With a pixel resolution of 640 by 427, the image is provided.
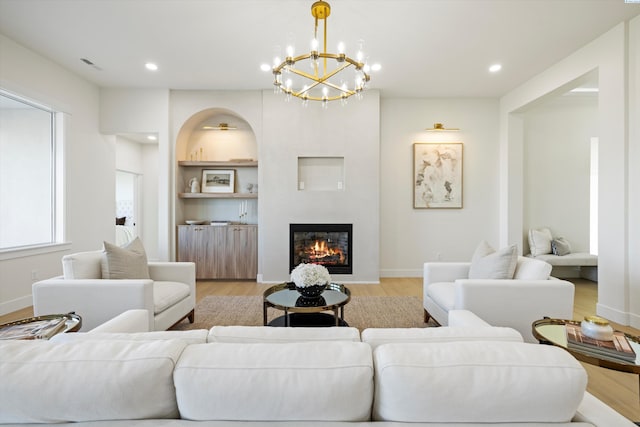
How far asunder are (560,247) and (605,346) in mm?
4130

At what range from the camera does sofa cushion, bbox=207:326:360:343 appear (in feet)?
3.47

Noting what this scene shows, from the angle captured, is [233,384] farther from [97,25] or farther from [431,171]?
[431,171]

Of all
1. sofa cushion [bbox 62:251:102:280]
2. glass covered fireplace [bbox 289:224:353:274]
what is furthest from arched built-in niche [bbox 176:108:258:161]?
sofa cushion [bbox 62:251:102:280]

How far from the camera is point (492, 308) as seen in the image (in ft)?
7.84

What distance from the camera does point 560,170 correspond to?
5.24 meters

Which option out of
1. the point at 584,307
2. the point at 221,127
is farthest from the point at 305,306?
the point at 221,127

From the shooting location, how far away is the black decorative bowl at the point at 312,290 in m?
2.58

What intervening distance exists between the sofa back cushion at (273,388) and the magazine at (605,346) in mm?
1331

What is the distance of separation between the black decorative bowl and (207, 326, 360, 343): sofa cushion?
4.78 ft

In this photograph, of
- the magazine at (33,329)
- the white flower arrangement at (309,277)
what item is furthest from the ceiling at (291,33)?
the magazine at (33,329)

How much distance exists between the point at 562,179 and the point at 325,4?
15.9 ft

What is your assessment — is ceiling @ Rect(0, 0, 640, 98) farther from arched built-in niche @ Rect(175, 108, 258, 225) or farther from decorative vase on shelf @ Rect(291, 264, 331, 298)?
decorative vase on shelf @ Rect(291, 264, 331, 298)

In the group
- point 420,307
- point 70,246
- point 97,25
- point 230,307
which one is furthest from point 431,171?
point 70,246

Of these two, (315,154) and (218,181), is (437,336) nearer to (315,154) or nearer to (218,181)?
(315,154)
